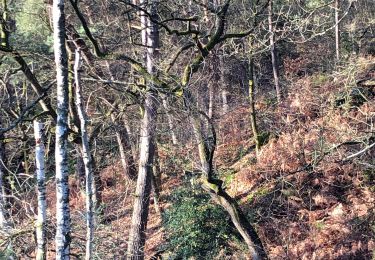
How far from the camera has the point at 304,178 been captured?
12.4 metres

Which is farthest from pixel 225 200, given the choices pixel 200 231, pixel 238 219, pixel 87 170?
pixel 87 170

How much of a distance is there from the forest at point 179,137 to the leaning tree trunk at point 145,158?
0.03 metres

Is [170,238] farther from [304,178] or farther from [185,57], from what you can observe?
[185,57]

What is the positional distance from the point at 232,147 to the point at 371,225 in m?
6.45

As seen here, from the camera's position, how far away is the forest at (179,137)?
799 centimetres

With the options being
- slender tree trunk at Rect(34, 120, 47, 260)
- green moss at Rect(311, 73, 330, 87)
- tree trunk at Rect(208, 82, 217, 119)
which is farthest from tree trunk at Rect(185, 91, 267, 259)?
green moss at Rect(311, 73, 330, 87)

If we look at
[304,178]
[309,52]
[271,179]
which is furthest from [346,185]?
[309,52]

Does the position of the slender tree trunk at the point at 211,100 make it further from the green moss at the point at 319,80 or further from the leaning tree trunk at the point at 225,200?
the leaning tree trunk at the point at 225,200

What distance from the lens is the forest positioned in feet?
26.2

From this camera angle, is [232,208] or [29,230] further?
[232,208]

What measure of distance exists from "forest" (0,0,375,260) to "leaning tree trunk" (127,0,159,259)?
3cm

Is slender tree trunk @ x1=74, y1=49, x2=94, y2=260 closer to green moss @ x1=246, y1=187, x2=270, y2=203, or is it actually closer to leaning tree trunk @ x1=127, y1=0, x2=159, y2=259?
leaning tree trunk @ x1=127, y1=0, x2=159, y2=259

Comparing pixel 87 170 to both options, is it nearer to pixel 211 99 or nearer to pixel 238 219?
pixel 238 219

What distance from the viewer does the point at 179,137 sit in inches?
462
